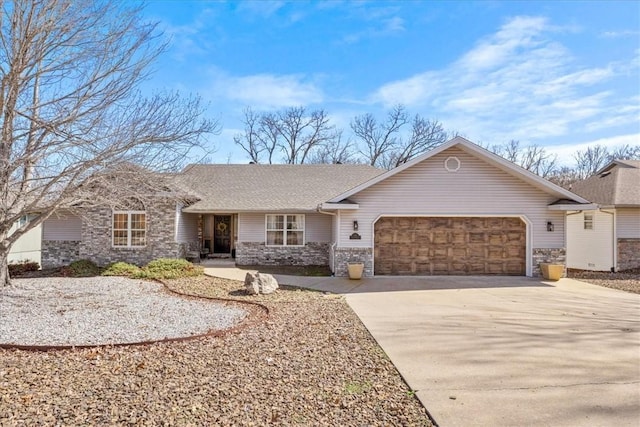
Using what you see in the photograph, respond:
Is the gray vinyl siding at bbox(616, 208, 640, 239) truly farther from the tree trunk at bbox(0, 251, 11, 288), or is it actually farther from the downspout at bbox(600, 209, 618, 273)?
the tree trunk at bbox(0, 251, 11, 288)

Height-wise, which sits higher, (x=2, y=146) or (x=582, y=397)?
(x=2, y=146)

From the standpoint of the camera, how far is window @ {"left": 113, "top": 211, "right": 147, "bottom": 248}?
50.7 feet

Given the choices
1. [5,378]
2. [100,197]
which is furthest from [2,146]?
[5,378]

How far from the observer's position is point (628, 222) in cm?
1532

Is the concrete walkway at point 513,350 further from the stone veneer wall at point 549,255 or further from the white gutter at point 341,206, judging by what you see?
the white gutter at point 341,206

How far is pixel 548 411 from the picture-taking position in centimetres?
372

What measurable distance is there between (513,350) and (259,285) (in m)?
6.46

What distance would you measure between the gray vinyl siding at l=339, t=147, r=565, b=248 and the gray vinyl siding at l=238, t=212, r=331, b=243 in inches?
143

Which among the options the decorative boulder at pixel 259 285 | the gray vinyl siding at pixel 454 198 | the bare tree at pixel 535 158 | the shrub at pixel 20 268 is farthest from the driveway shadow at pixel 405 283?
the bare tree at pixel 535 158

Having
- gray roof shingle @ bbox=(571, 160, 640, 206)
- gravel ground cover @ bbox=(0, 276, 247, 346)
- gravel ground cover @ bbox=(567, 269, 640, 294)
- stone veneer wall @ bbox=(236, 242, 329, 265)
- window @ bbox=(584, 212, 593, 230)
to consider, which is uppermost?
gray roof shingle @ bbox=(571, 160, 640, 206)

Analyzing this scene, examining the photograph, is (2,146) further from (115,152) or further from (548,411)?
(548,411)

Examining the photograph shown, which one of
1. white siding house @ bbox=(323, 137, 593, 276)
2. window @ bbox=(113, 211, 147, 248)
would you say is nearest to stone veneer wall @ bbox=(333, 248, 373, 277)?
white siding house @ bbox=(323, 137, 593, 276)

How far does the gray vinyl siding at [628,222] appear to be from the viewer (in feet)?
50.1

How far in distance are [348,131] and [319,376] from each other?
35.0m
